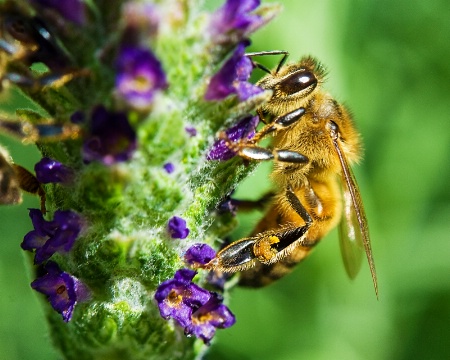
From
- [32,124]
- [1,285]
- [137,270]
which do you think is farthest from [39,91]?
[1,285]

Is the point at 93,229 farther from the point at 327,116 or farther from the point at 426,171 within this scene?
the point at 426,171

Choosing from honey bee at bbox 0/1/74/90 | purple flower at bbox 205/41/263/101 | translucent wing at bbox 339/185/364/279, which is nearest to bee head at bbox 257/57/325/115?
purple flower at bbox 205/41/263/101

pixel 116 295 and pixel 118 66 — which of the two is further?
pixel 116 295

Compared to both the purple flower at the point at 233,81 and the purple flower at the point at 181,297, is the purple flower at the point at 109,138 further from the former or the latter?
the purple flower at the point at 181,297

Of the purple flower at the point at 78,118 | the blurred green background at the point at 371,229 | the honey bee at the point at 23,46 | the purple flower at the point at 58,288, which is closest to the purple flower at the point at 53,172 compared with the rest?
the purple flower at the point at 78,118

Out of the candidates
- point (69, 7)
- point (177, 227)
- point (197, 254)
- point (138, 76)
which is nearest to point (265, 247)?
point (197, 254)

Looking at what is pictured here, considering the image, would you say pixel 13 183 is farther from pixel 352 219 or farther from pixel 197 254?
pixel 352 219
